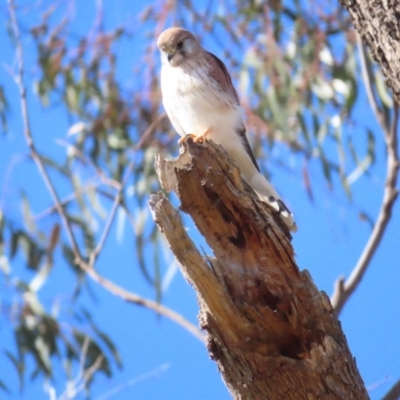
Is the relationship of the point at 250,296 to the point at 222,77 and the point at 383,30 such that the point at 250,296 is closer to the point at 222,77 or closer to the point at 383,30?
the point at 383,30

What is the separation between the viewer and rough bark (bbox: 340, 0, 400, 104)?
211cm

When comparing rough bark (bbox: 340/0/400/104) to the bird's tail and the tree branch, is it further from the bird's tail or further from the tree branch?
the tree branch

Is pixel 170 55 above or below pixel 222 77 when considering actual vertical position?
above

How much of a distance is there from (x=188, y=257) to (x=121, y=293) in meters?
1.60

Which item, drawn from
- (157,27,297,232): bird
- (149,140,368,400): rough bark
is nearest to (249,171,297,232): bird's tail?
(157,27,297,232): bird

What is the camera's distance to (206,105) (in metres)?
3.07

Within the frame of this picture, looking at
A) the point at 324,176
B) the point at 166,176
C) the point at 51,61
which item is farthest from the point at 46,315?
the point at 166,176

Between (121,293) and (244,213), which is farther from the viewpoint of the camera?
(121,293)

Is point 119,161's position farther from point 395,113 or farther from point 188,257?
point 188,257

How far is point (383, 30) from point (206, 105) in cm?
104

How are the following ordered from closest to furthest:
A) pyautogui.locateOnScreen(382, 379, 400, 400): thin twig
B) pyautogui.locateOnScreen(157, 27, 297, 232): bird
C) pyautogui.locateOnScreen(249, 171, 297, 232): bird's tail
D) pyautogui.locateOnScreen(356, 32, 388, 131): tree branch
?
pyautogui.locateOnScreen(249, 171, 297, 232): bird's tail → pyautogui.locateOnScreen(382, 379, 400, 400): thin twig → pyautogui.locateOnScreen(157, 27, 297, 232): bird → pyautogui.locateOnScreen(356, 32, 388, 131): tree branch

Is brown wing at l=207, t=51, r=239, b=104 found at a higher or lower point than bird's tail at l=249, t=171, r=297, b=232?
higher

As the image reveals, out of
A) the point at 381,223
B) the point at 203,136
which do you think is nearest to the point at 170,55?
the point at 203,136

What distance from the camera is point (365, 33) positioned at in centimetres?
219
